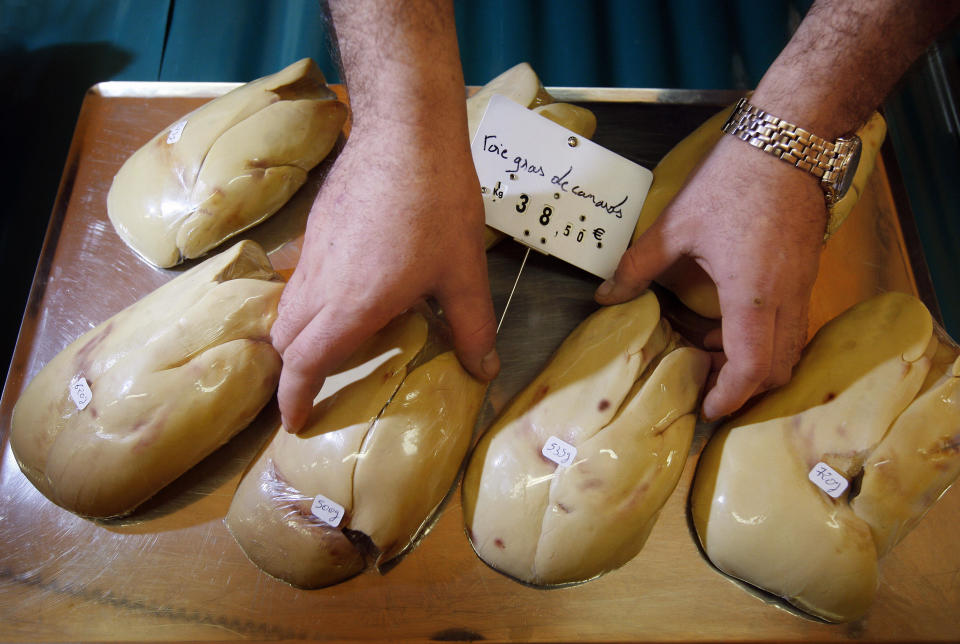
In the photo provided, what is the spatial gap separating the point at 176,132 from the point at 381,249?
64 cm

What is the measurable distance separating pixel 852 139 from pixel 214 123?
1078 millimetres

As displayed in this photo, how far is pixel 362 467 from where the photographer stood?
0.94m

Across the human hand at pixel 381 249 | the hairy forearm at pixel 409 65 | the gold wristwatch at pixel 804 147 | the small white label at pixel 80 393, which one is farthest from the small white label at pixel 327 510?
the gold wristwatch at pixel 804 147

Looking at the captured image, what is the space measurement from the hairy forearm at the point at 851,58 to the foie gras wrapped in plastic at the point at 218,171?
83 cm

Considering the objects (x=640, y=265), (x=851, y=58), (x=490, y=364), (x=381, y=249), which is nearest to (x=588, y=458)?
(x=490, y=364)

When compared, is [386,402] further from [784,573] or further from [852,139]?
[852,139]

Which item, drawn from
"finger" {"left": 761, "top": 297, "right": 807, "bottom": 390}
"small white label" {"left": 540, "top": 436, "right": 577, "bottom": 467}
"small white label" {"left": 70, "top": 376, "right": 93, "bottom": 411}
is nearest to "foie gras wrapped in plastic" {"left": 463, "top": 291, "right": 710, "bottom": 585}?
"small white label" {"left": 540, "top": 436, "right": 577, "bottom": 467}

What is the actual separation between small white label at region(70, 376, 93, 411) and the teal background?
0.92m

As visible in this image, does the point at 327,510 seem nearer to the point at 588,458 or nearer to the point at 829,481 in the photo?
the point at 588,458

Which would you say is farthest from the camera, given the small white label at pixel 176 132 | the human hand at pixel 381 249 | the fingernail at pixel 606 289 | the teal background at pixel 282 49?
the teal background at pixel 282 49

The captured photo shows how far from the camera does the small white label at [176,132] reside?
1232mm

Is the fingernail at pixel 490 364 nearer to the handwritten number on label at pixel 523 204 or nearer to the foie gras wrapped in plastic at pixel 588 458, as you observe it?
the foie gras wrapped in plastic at pixel 588 458

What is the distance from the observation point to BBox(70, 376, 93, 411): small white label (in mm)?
987

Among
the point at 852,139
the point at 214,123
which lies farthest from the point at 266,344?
the point at 852,139
